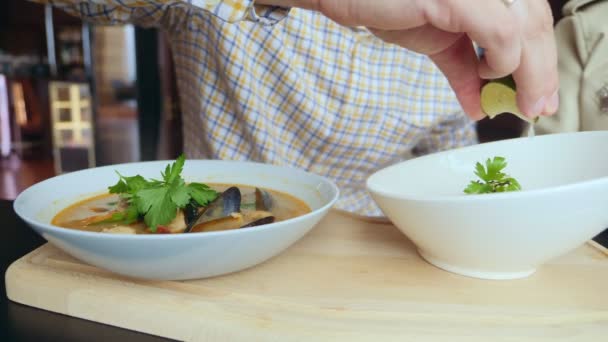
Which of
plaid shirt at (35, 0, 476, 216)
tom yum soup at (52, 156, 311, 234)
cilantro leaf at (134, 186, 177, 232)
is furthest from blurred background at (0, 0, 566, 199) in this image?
cilantro leaf at (134, 186, 177, 232)

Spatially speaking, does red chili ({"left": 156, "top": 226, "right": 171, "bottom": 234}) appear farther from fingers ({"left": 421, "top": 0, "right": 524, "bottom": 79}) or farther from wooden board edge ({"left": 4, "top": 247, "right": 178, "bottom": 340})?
fingers ({"left": 421, "top": 0, "right": 524, "bottom": 79})

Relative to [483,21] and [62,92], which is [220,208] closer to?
[483,21]

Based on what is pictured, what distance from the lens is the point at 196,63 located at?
1.49 meters

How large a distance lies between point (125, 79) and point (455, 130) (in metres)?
5.23

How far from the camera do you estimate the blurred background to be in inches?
227

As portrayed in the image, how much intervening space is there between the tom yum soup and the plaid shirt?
674mm

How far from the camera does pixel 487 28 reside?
2.17 ft

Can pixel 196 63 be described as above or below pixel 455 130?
above

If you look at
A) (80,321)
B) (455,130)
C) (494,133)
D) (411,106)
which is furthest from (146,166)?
(494,133)

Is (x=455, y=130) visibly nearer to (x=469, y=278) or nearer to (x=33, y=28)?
(x=469, y=278)

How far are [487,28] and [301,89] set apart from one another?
2.57ft

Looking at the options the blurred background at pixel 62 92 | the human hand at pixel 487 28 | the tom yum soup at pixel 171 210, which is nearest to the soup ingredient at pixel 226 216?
the tom yum soup at pixel 171 210

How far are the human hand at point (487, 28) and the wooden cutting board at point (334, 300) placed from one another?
27 cm

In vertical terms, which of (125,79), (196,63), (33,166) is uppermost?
(196,63)
